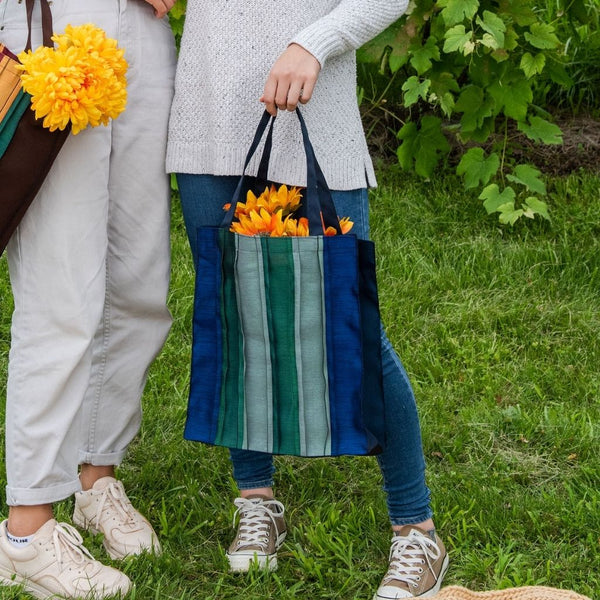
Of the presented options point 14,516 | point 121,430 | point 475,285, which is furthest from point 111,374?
point 475,285

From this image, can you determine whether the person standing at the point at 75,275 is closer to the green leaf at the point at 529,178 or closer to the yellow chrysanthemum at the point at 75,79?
the yellow chrysanthemum at the point at 75,79

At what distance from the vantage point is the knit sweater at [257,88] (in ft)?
6.72

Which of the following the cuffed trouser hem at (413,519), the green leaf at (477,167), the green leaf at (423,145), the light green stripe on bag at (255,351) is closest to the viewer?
the light green stripe on bag at (255,351)

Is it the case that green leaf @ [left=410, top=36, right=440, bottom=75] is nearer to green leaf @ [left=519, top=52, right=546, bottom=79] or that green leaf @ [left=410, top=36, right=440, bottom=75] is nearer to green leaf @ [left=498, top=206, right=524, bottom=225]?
green leaf @ [left=519, top=52, right=546, bottom=79]

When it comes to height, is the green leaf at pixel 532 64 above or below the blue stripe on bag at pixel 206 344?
above

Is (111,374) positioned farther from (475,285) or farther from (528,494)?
(475,285)

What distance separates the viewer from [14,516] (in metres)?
2.22

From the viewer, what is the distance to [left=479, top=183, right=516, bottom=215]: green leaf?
3.96 meters

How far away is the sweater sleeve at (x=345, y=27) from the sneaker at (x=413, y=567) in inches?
40.9

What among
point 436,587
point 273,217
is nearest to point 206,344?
point 273,217

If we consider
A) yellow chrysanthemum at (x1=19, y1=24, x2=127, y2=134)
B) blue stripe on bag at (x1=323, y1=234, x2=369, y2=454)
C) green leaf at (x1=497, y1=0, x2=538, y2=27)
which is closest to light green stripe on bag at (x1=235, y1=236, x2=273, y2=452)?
blue stripe on bag at (x1=323, y1=234, x2=369, y2=454)

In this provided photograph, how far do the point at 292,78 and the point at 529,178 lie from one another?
2247 mm

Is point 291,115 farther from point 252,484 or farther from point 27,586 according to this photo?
point 27,586

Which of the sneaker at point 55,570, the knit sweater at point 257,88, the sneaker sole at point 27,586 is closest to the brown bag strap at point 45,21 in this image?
the knit sweater at point 257,88
